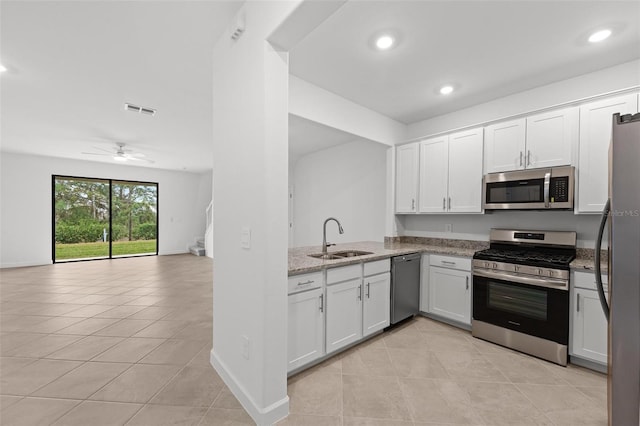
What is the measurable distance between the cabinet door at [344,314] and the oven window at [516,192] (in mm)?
1802

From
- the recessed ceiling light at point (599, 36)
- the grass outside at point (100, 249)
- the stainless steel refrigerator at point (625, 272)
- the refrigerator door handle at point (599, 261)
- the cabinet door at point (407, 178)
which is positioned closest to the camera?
the stainless steel refrigerator at point (625, 272)

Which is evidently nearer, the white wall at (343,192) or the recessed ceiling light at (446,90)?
the recessed ceiling light at (446,90)

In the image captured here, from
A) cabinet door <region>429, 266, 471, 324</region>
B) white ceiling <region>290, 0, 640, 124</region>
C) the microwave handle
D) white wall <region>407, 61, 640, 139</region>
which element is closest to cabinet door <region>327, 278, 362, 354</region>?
cabinet door <region>429, 266, 471, 324</region>

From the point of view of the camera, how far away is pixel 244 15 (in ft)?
5.89

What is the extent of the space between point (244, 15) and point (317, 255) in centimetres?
215

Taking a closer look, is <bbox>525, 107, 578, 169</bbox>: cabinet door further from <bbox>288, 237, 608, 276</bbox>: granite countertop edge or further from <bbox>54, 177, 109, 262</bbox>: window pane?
<bbox>54, 177, 109, 262</bbox>: window pane

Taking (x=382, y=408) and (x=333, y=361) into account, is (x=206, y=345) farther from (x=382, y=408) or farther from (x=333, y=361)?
(x=382, y=408)

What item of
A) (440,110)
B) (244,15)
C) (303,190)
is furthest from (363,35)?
(303,190)

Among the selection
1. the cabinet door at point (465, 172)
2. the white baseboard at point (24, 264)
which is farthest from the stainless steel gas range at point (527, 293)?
the white baseboard at point (24, 264)

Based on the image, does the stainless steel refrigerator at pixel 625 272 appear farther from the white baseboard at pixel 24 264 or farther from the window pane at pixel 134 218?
the white baseboard at pixel 24 264

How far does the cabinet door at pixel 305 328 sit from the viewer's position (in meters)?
2.08

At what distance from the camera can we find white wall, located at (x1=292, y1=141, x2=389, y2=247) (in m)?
4.31

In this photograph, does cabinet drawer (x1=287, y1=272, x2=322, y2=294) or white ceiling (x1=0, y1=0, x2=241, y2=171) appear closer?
white ceiling (x1=0, y1=0, x2=241, y2=171)

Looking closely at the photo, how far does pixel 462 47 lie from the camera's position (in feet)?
7.37
